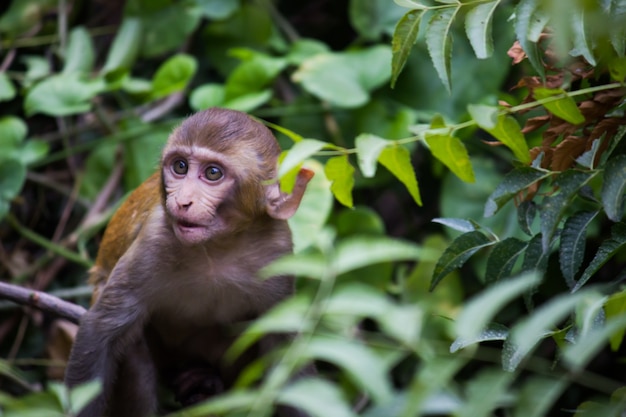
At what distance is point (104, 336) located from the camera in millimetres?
4500

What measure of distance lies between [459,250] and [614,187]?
Result: 0.63 metres

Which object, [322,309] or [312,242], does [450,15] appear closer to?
[322,309]

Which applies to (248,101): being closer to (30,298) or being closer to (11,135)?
(11,135)

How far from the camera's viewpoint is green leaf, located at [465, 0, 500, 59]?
3020 millimetres

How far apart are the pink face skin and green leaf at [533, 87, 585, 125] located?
5.90 feet

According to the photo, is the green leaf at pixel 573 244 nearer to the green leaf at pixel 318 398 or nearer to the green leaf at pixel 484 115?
the green leaf at pixel 484 115

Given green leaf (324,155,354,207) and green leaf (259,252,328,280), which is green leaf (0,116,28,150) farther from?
green leaf (259,252,328,280)

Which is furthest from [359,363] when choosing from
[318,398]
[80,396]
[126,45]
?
[126,45]

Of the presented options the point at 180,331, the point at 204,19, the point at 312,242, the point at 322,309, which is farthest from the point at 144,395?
the point at 204,19

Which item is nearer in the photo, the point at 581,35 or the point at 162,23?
the point at 581,35

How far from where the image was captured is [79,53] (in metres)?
7.32

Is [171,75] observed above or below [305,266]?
below

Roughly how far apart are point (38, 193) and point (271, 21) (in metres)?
2.30

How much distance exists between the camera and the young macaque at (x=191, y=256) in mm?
4473
